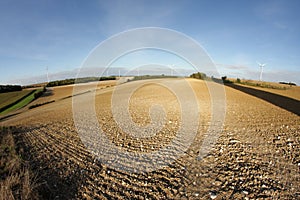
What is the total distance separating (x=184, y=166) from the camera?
4.49 metres

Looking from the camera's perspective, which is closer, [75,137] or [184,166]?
[184,166]

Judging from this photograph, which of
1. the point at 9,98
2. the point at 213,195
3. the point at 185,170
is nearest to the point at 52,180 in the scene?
the point at 185,170

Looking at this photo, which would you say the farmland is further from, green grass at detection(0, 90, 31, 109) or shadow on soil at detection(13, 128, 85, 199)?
green grass at detection(0, 90, 31, 109)

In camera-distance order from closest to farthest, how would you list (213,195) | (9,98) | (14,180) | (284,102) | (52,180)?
(213,195) < (14,180) < (52,180) < (284,102) < (9,98)

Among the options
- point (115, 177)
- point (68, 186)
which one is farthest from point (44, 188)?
point (115, 177)

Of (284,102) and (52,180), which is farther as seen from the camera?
(284,102)

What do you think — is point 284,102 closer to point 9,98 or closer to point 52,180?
point 52,180

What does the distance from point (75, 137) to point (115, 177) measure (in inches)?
165

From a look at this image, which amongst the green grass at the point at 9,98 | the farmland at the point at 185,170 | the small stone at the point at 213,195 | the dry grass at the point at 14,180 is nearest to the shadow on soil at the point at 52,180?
the farmland at the point at 185,170

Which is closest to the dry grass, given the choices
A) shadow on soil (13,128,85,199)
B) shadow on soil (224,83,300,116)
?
shadow on soil (13,128,85,199)

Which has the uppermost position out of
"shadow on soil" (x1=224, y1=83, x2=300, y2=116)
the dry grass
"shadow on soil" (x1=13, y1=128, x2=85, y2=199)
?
"shadow on soil" (x1=224, y1=83, x2=300, y2=116)

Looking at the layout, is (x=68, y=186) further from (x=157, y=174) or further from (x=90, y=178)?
(x=157, y=174)

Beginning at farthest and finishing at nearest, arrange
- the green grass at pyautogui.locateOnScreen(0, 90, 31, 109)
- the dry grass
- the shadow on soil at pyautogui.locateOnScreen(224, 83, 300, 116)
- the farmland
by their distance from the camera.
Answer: the green grass at pyautogui.locateOnScreen(0, 90, 31, 109) → the shadow on soil at pyautogui.locateOnScreen(224, 83, 300, 116) → the farmland → the dry grass

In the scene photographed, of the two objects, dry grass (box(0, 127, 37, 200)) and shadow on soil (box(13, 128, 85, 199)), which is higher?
dry grass (box(0, 127, 37, 200))
